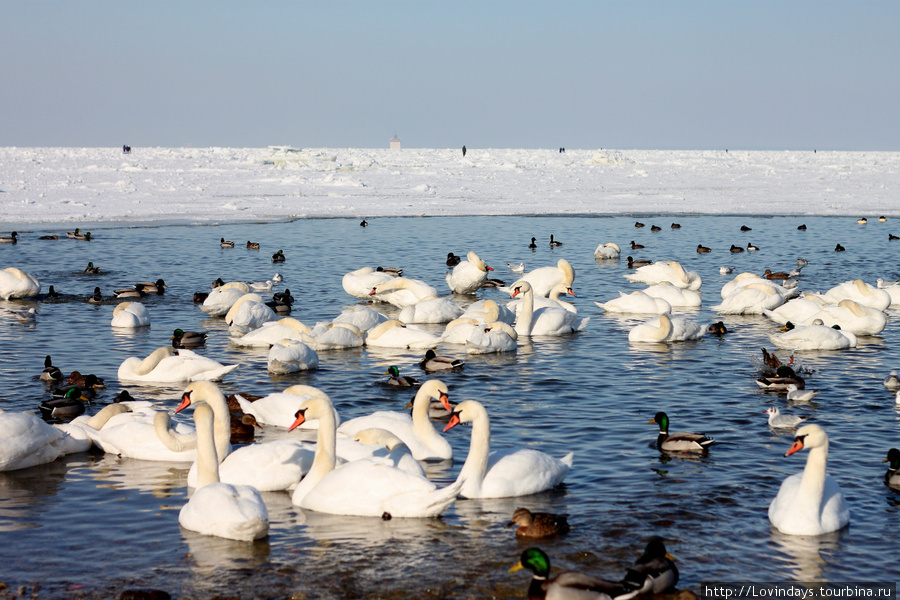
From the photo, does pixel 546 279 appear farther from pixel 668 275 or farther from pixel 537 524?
pixel 537 524

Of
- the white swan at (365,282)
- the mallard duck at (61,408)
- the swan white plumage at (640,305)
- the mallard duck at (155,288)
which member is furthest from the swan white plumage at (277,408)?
the mallard duck at (155,288)

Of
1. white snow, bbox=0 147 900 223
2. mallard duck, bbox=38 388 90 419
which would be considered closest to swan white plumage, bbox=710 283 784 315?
mallard duck, bbox=38 388 90 419

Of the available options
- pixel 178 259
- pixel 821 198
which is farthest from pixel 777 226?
pixel 178 259

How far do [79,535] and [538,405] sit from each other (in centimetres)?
525

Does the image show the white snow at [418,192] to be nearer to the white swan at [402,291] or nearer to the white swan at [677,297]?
the white swan at [402,291]

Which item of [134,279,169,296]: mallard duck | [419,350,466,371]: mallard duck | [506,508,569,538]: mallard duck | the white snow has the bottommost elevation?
[506,508,569,538]: mallard duck

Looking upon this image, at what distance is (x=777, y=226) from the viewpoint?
3281cm

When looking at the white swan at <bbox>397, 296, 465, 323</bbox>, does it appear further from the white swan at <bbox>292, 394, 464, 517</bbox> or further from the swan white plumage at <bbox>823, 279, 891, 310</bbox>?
the white swan at <bbox>292, 394, 464, 517</bbox>

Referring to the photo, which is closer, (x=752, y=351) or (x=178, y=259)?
(x=752, y=351)

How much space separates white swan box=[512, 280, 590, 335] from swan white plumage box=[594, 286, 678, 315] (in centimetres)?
203

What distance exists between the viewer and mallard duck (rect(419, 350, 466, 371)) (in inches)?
501

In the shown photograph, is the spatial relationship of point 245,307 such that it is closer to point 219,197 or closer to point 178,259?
point 178,259

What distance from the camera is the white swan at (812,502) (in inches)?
283

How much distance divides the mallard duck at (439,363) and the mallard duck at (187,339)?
353cm
